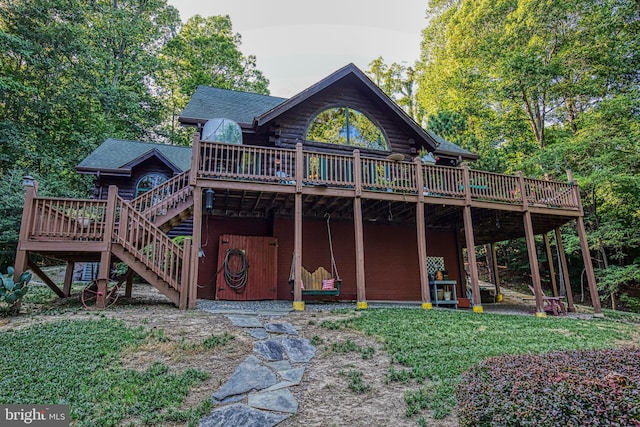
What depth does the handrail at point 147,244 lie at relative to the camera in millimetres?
7797

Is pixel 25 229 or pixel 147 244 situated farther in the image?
pixel 147 244

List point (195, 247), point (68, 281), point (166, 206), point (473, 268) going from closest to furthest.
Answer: point (195, 247), point (166, 206), point (68, 281), point (473, 268)

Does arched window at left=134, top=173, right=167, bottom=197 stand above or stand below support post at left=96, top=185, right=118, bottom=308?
above

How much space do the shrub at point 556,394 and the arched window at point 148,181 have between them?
1448cm

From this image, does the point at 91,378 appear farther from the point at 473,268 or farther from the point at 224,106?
the point at 224,106

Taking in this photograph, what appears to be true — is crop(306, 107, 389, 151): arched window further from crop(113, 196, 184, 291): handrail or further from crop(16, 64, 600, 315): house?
crop(113, 196, 184, 291): handrail

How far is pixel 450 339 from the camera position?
6207 mm

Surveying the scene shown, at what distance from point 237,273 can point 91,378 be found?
19.9 feet

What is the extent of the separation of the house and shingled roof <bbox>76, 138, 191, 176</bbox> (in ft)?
0.52

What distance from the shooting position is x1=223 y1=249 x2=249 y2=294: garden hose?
33.7 ft

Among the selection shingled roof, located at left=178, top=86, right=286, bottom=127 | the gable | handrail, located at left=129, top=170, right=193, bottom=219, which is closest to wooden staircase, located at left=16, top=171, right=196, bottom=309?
handrail, located at left=129, top=170, right=193, bottom=219

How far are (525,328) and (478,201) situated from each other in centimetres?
400

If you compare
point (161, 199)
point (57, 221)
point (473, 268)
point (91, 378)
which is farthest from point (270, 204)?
point (91, 378)

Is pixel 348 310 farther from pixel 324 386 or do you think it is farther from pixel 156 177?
pixel 156 177
